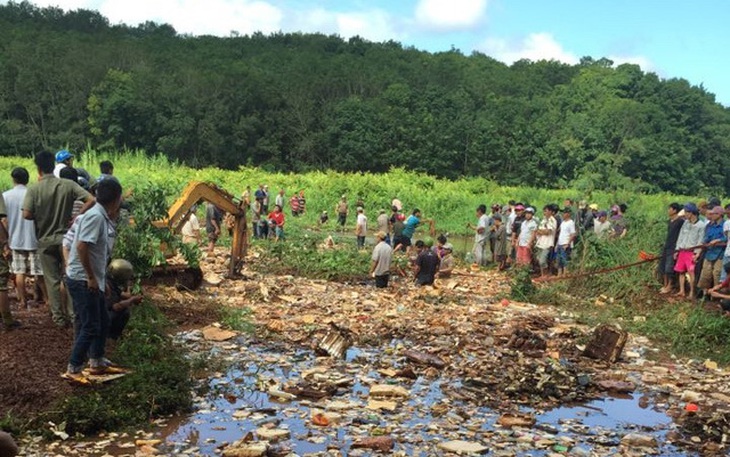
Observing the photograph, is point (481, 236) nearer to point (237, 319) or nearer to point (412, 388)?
point (237, 319)

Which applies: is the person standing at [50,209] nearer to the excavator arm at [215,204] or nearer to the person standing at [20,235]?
the person standing at [20,235]

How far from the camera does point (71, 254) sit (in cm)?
647

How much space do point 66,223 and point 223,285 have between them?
6.87m

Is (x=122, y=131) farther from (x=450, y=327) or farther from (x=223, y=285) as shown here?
(x=450, y=327)

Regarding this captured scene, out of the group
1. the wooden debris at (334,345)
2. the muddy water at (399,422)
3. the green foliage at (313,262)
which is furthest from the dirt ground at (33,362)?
the green foliage at (313,262)

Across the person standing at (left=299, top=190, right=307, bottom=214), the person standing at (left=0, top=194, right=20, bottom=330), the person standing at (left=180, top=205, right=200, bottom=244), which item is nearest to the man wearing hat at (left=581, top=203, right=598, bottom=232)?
the person standing at (left=180, top=205, right=200, bottom=244)

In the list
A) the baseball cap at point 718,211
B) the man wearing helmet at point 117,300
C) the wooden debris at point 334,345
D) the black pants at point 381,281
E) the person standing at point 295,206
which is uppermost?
the baseball cap at point 718,211

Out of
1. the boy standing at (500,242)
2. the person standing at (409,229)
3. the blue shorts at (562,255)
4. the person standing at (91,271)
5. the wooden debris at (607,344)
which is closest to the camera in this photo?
the person standing at (91,271)

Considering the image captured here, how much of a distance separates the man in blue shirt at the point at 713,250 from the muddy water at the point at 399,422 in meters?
4.92

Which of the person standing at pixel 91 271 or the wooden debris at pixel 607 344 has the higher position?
the person standing at pixel 91 271

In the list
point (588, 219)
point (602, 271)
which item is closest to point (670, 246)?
A: point (602, 271)

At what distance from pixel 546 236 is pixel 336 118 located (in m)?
54.1

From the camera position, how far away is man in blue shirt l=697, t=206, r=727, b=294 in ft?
40.9

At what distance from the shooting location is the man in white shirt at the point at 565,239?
16.2 m
